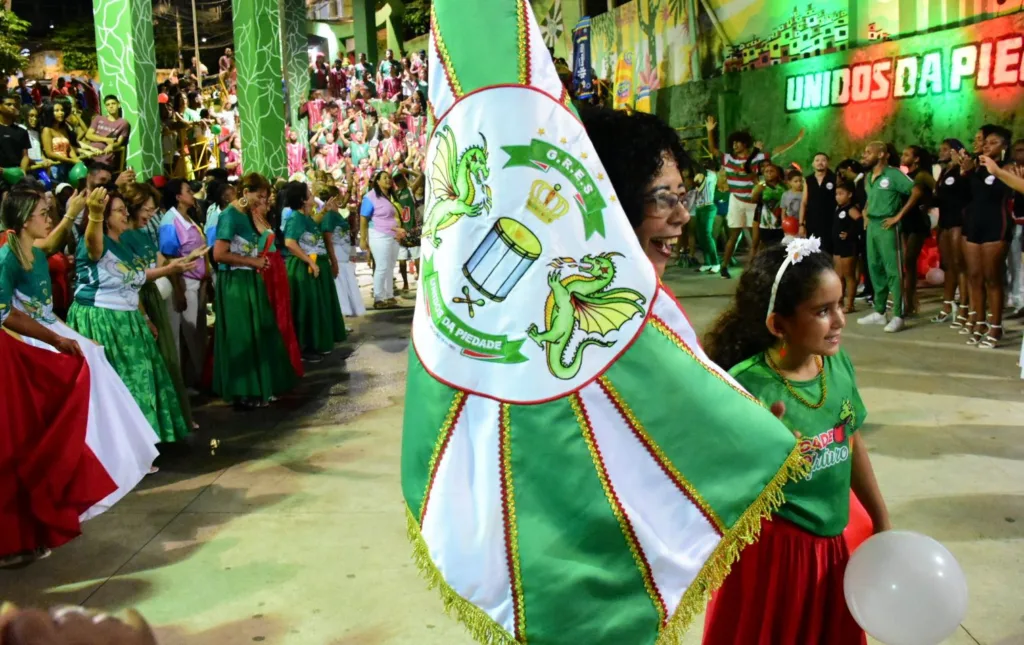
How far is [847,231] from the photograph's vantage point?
924 cm

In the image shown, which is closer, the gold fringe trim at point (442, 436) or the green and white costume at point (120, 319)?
the gold fringe trim at point (442, 436)

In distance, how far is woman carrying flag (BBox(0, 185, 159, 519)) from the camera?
403 cm

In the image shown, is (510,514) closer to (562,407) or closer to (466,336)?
(562,407)

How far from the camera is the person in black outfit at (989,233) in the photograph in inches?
288

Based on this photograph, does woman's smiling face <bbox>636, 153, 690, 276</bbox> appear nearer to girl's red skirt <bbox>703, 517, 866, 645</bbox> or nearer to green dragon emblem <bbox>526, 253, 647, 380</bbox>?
green dragon emblem <bbox>526, 253, 647, 380</bbox>

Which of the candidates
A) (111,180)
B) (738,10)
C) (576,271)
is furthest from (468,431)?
(738,10)

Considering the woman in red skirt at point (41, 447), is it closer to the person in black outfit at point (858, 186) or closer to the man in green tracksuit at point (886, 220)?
the man in green tracksuit at point (886, 220)

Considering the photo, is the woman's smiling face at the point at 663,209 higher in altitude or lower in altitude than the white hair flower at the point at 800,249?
higher

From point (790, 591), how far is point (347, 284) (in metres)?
8.02

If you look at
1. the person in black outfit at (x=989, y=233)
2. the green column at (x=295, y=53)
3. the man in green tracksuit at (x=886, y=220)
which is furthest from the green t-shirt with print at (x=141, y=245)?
the green column at (x=295, y=53)

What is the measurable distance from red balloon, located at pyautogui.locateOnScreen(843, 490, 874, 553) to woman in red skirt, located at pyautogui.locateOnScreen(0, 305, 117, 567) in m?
3.16

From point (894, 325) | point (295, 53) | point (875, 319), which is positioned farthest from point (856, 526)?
point (295, 53)

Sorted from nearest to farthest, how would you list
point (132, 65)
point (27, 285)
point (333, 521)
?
point (27, 285)
point (333, 521)
point (132, 65)

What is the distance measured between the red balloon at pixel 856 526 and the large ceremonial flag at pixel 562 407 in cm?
90
